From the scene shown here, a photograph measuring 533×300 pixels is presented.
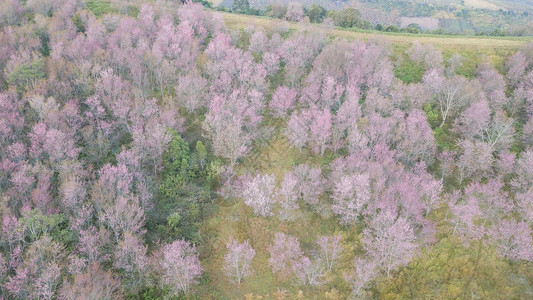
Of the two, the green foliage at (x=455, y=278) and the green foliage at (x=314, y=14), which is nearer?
the green foliage at (x=455, y=278)

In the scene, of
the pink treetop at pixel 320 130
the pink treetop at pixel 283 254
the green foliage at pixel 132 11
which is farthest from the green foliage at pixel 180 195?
the green foliage at pixel 132 11

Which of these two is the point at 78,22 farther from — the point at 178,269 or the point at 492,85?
the point at 492,85

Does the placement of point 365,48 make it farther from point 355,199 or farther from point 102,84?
point 102,84

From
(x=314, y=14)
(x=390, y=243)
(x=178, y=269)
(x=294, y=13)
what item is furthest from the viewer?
(x=314, y=14)

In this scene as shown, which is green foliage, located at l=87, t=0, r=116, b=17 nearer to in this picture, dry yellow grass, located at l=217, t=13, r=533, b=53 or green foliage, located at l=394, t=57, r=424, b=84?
dry yellow grass, located at l=217, t=13, r=533, b=53

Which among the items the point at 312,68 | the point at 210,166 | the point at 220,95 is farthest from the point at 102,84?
the point at 312,68

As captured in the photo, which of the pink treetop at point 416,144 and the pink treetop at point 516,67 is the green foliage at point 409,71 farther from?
the pink treetop at point 416,144

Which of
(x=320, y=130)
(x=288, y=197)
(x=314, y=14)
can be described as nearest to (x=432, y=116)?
(x=320, y=130)
